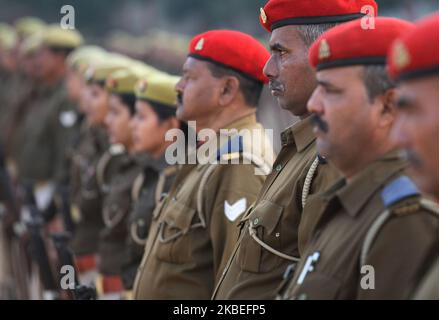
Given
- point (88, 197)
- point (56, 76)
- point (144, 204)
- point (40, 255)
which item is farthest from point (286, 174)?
point (56, 76)

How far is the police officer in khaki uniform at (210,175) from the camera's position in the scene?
4641 millimetres

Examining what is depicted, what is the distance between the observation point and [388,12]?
12539 millimetres

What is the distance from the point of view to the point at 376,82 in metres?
3.18

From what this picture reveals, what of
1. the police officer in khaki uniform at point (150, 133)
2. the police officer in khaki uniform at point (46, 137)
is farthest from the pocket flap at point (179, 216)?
the police officer in khaki uniform at point (46, 137)

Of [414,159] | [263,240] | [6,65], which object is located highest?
[6,65]

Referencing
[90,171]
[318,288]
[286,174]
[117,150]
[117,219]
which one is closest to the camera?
[318,288]

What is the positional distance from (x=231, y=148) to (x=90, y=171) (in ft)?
11.7

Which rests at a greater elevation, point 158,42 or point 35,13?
point 35,13

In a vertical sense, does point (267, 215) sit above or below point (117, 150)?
below

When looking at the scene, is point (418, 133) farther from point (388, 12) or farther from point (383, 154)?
point (388, 12)

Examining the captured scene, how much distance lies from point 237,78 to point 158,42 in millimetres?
11832

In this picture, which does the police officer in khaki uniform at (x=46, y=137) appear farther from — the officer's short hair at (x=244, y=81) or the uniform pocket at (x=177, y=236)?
the uniform pocket at (x=177, y=236)

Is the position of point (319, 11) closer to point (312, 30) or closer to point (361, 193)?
point (312, 30)
